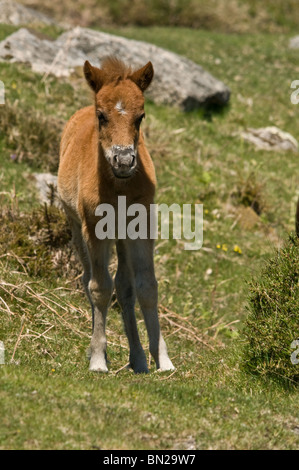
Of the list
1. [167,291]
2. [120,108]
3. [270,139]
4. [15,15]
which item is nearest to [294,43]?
[270,139]

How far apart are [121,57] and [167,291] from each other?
7.17 m

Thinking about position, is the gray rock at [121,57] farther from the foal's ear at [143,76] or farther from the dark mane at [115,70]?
the foal's ear at [143,76]

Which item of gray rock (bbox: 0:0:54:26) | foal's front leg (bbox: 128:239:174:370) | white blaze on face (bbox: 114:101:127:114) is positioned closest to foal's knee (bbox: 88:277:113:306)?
foal's front leg (bbox: 128:239:174:370)

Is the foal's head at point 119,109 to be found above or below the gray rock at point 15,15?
below

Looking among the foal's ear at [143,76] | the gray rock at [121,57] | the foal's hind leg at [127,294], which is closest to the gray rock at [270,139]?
the gray rock at [121,57]

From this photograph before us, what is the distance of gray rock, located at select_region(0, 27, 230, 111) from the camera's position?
1600 centimetres

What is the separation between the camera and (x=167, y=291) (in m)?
10.6

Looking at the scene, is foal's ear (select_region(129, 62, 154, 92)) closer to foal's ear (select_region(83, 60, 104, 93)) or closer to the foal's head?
the foal's head

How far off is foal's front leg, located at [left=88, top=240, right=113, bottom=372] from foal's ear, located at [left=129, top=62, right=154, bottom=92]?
1.52 m

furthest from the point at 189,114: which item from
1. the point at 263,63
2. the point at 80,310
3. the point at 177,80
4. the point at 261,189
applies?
the point at 80,310

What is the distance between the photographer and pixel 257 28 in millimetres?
30625

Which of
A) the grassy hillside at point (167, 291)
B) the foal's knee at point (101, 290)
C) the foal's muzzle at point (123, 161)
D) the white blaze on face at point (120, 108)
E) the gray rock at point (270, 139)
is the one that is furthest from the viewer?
the gray rock at point (270, 139)

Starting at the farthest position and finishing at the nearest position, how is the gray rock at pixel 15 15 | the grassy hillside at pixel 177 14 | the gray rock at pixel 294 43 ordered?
the grassy hillside at pixel 177 14
the gray rock at pixel 294 43
the gray rock at pixel 15 15

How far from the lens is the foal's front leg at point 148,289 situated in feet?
23.0
